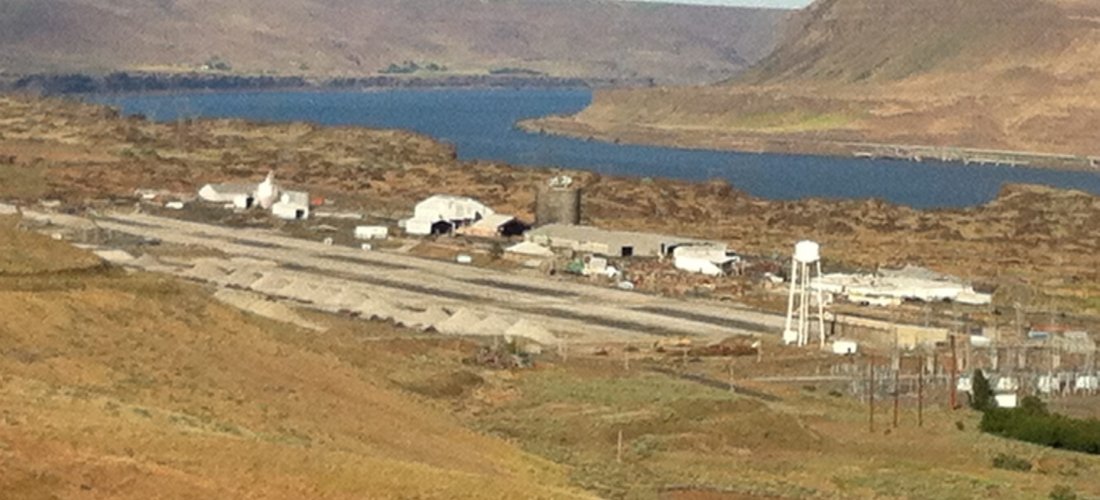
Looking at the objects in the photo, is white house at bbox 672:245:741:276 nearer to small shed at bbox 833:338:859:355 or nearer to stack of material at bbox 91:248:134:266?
small shed at bbox 833:338:859:355

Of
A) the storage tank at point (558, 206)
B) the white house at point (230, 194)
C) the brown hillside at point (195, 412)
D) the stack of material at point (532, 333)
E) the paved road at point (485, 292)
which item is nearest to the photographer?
the brown hillside at point (195, 412)

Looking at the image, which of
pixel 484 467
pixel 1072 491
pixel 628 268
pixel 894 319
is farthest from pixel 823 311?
pixel 484 467

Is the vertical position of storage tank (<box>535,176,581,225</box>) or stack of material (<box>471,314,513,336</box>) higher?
storage tank (<box>535,176,581,225</box>)

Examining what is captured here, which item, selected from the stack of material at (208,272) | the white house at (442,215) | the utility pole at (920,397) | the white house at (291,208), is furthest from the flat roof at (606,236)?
the utility pole at (920,397)

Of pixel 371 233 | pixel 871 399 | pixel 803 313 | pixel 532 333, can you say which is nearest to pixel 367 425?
pixel 871 399

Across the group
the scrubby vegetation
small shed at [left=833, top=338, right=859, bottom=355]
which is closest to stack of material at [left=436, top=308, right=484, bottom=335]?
small shed at [left=833, top=338, right=859, bottom=355]

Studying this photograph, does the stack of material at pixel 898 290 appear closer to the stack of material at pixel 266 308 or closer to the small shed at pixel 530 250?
the small shed at pixel 530 250
